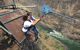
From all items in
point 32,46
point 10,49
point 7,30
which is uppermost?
point 7,30

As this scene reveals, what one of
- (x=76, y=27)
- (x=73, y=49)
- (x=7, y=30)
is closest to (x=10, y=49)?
(x=7, y=30)

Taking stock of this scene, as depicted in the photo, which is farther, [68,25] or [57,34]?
[68,25]

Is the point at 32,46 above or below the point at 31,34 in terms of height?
below

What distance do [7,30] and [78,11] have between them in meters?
14.9

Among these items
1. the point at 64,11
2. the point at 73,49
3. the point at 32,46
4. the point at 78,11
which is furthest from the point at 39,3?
the point at 32,46

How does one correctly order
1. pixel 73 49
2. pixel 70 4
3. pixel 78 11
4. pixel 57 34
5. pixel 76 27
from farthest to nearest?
pixel 70 4 < pixel 78 11 < pixel 76 27 < pixel 57 34 < pixel 73 49

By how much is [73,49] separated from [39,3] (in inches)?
383

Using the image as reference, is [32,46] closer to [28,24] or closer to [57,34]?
[28,24]

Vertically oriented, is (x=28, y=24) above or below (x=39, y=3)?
above

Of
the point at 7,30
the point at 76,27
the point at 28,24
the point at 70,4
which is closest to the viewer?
the point at 7,30

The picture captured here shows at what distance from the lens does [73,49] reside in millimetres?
15320

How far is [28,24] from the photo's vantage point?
8539mm

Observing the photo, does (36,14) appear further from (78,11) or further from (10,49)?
(10,49)

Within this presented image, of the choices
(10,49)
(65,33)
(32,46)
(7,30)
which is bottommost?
(65,33)
